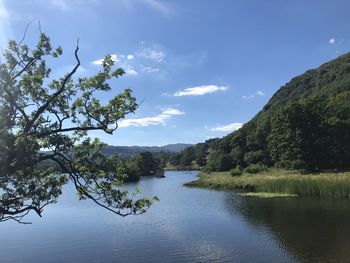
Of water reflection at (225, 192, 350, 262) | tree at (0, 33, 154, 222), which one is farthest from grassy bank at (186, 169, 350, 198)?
tree at (0, 33, 154, 222)

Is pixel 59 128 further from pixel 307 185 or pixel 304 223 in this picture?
pixel 307 185

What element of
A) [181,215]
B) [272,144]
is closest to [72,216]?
[181,215]

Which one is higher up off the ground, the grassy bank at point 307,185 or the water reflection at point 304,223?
the grassy bank at point 307,185

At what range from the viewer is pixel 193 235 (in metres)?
34.7

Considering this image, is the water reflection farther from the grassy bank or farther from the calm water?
the grassy bank

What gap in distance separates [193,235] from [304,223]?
1109 cm

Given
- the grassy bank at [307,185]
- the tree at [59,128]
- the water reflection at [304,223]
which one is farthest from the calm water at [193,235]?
the tree at [59,128]

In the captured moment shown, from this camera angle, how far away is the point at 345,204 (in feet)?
155

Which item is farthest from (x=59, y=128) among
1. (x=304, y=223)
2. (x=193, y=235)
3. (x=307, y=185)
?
(x=307, y=185)

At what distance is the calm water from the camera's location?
92.0ft

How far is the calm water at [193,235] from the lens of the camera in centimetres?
2805

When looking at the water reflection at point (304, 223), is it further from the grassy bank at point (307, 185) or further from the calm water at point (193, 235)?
the grassy bank at point (307, 185)

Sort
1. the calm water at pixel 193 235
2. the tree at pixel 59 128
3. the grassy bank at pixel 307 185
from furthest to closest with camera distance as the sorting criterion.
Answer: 1. the grassy bank at pixel 307 185
2. the calm water at pixel 193 235
3. the tree at pixel 59 128

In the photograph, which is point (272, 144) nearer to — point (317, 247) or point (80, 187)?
point (317, 247)
